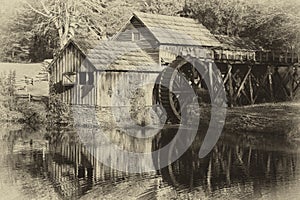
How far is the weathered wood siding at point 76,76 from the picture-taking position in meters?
24.0

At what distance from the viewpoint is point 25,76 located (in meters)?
38.6

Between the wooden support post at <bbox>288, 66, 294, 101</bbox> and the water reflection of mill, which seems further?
the wooden support post at <bbox>288, 66, 294, 101</bbox>

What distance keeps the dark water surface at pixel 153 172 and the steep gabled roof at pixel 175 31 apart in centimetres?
809

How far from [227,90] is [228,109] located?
277cm

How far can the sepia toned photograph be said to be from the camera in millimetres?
13125

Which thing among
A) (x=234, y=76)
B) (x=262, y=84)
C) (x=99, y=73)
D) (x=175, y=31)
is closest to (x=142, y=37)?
(x=175, y=31)

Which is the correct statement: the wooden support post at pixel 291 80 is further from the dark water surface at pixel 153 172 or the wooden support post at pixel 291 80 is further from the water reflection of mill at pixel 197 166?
the water reflection of mill at pixel 197 166

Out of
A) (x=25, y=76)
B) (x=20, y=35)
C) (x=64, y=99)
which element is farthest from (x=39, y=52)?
(x=64, y=99)

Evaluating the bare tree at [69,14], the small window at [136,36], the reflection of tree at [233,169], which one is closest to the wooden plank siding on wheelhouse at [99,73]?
the small window at [136,36]

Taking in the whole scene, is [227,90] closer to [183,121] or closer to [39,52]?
[183,121]

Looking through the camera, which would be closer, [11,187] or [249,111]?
[11,187]

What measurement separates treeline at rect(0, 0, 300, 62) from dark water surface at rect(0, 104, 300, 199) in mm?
11855

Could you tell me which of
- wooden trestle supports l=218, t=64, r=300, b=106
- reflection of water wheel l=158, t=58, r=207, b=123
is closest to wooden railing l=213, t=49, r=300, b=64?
wooden trestle supports l=218, t=64, r=300, b=106

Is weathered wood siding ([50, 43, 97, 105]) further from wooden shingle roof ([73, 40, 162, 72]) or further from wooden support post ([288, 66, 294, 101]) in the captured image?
wooden support post ([288, 66, 294, 101])
